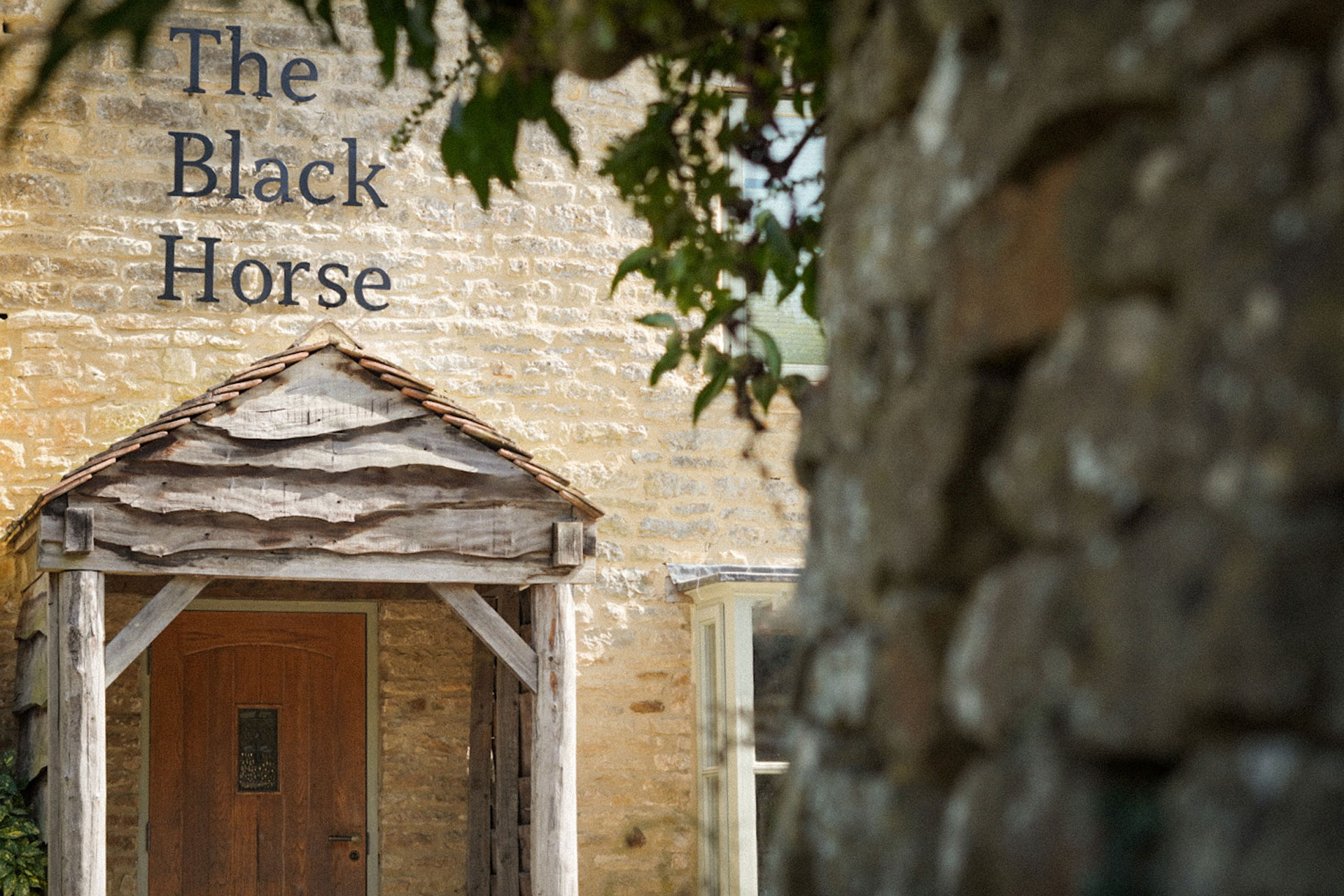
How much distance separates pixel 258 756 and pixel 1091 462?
7541 mm

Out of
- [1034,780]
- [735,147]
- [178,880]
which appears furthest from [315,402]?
[1034,780]

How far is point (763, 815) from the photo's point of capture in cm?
782

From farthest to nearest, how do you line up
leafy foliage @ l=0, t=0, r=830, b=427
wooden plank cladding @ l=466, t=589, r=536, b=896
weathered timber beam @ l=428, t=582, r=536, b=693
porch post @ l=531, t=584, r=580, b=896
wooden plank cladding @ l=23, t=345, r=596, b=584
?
1. wooden plank cladding @ l=466, t=589, r=536, b=896
2. weathered timber beam @ l=428, t=582, r=536, b=693
3. porch post @ l=531, t=584, r=580, b=896
4. wooden plank cladding @ l=23, t=345, r=596, b=584
5. leafy foliage @ l=0, t=0, r=830, b=427

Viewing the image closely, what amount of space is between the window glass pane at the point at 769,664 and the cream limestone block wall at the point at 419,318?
1.37ft

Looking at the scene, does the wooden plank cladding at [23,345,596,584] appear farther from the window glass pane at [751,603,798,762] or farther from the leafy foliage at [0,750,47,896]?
the window glass pane at [751,603,798,762]

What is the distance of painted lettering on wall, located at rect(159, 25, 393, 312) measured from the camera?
25.4ft

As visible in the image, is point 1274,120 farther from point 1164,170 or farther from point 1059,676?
point 1059,676

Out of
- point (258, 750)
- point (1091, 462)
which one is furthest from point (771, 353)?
point (258, 750)

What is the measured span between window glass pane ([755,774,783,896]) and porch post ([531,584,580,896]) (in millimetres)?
1575

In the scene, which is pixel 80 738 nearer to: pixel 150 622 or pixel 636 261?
pixel 150 622

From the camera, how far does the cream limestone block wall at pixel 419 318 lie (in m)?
7.54

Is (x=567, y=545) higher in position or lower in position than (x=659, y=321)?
lower

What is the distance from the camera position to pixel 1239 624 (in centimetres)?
88

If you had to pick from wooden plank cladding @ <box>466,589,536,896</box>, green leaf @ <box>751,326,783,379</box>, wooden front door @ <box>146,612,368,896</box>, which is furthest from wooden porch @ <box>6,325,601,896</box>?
green leaf @ <box>751,326,783,379</box>
